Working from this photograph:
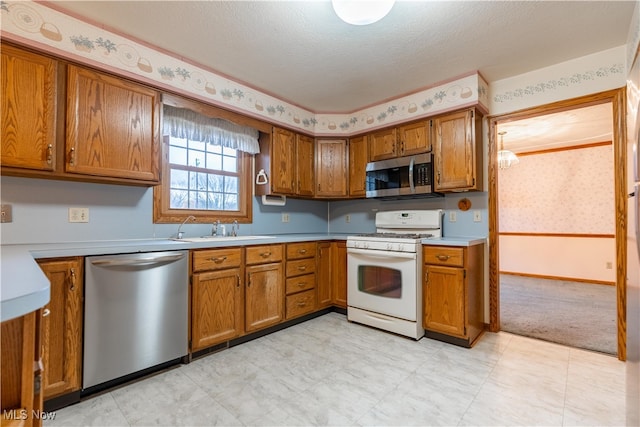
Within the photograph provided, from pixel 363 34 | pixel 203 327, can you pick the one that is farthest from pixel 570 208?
pixel 203 327

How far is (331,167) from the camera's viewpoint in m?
3.73

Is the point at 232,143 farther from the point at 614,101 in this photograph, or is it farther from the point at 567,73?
the point at 614,101

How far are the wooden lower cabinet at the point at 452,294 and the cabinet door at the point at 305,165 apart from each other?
61.0 inches

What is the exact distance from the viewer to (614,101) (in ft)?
7.89

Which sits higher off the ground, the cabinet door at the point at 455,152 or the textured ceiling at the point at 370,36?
the textured ceiling at the point at 370,36

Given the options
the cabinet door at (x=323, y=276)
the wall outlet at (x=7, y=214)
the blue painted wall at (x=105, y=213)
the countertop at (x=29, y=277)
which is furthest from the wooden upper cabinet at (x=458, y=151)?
the wall outlet at (x=7, y=214)

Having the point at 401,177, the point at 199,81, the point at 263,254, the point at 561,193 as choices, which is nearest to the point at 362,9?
the point at 199,81

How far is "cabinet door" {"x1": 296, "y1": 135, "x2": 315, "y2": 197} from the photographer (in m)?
3.51

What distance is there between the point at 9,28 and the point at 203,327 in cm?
221

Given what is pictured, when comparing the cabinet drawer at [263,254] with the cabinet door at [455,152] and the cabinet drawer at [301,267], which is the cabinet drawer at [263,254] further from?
the cabinet door at [455,152]

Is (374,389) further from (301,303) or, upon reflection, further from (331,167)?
(331,167)

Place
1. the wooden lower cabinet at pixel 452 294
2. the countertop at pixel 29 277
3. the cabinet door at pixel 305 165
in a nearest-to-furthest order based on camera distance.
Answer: the countertop at pixel 29 277
the wooden lower cabinet at pixel 452 294
the cabinet door at pixel 305 165

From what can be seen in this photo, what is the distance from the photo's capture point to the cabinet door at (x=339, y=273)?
334cm

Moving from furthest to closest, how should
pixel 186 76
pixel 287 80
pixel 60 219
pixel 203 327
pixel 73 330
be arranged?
pixel 287 80
pixel 186 76
pixel 203 327
pixel 60 219
pixel 73 330
